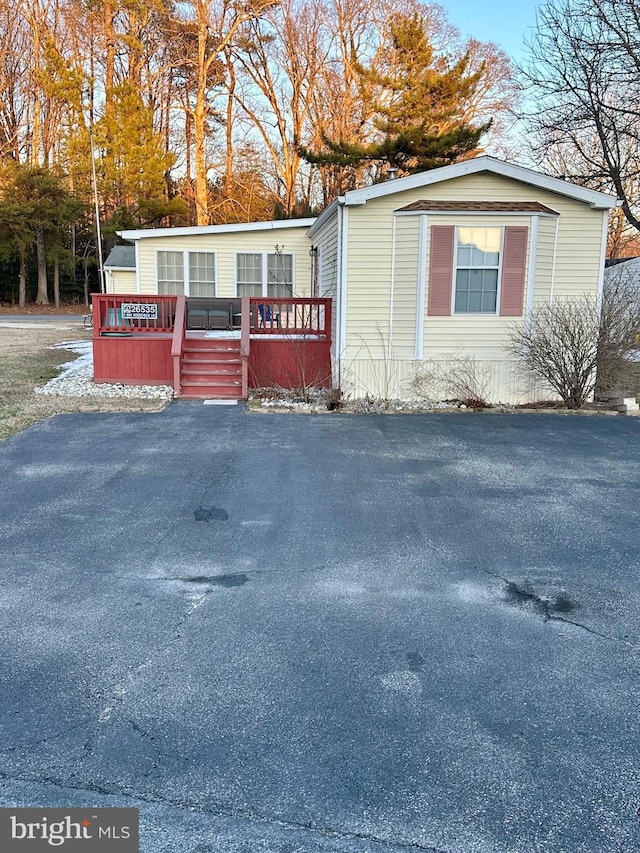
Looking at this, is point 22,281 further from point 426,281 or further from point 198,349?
point 426,281

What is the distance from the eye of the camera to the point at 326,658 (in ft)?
9.16

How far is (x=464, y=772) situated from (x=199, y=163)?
1100 inches

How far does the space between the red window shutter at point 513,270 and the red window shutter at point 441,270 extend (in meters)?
0.79

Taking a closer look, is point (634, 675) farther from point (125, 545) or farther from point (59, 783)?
point (125, 545)

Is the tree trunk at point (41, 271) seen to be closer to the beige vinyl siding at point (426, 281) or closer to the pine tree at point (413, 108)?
the pine tree at point (413, 108)

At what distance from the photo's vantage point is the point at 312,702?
97.5 inches

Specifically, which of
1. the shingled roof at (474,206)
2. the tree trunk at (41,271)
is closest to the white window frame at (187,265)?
the shingled roof at (474,206)

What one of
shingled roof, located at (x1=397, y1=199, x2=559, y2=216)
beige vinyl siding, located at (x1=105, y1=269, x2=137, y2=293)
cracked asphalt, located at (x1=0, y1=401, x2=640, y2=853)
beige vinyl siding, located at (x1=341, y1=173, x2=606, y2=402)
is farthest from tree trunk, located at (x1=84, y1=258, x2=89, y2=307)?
cracked asphalt, located at (x1=0, y1=401, x2=640, y2=853)

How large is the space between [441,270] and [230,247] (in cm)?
648

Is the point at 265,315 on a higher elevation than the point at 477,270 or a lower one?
lower

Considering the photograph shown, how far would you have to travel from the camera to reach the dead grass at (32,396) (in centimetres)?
810

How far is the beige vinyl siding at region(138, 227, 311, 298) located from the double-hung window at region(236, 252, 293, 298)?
13cm

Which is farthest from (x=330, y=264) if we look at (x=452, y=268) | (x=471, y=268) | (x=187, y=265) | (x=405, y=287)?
(x=187, y=265)

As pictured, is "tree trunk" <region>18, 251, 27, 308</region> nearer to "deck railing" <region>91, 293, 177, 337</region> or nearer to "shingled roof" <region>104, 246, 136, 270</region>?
"shingled roof" <region>104, 246, 136, 270</region>
